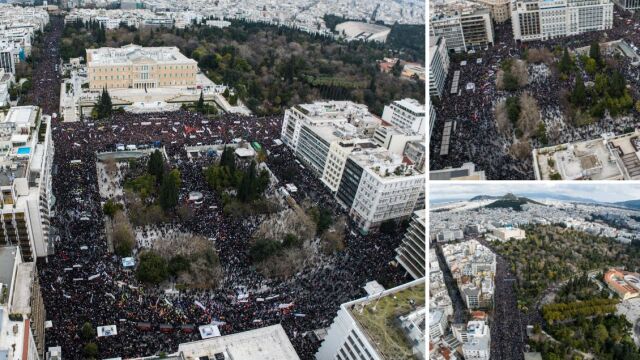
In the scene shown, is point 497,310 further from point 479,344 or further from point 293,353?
point 293,353

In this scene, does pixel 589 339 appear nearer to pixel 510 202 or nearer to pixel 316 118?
pixel 510 202

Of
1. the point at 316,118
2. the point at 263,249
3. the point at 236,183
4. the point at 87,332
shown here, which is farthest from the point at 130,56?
the point at 87,332

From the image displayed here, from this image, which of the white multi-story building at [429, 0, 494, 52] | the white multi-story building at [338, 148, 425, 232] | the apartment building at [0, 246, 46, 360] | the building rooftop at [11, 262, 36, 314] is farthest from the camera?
the white multi-story building at [338, 148, 425, 232]

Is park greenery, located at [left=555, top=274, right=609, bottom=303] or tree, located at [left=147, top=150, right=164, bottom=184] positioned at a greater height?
park greenery, located at [left=555, top=274, right=609, bottom=303]

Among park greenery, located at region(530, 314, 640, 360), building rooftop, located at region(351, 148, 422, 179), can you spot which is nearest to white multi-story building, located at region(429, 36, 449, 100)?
building rooftop, located at region(351, 148, 422, 179)

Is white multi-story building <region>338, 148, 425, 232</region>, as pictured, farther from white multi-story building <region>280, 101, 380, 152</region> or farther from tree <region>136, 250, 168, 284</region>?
tree <region>136, 250, 168, 284</region>
